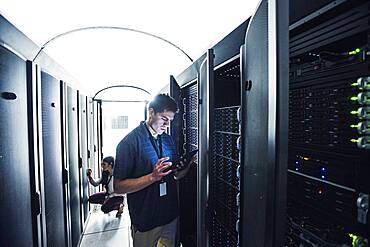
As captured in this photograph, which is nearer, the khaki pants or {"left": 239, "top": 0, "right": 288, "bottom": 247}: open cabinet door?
{"left": 239, "top": 0, "right": 288, "bottom": 247}: open cabinet door

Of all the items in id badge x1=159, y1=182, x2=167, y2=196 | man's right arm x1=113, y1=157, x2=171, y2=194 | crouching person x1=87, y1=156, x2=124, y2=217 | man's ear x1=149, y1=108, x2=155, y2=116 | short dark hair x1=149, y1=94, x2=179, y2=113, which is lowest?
crouching person x1=87, y1=156, x2=124, y2=217

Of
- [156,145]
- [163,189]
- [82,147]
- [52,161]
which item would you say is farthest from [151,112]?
[82,147]

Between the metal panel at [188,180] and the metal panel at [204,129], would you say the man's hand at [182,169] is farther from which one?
the metal panel at [204,129]

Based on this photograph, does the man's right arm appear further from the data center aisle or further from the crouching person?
the crouching person

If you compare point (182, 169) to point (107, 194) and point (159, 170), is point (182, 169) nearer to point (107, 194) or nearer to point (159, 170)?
point (159, 170)

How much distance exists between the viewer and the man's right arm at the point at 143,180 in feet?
5.18

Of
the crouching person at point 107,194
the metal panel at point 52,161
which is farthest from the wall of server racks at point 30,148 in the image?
the crouching person at point 107,194

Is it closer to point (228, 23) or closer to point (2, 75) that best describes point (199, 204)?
point (2, 75)

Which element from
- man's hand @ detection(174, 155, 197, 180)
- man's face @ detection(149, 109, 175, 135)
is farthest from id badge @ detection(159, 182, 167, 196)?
man's face @ detection(149, 109, 175, 135)

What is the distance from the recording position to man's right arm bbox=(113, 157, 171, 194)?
5.18 feet

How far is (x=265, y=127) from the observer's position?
1.76ft

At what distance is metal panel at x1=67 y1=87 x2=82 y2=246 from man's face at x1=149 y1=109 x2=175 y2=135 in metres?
1.14

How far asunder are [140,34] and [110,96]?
3.62 m

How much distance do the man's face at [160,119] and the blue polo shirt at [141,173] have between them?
0.09 meters
